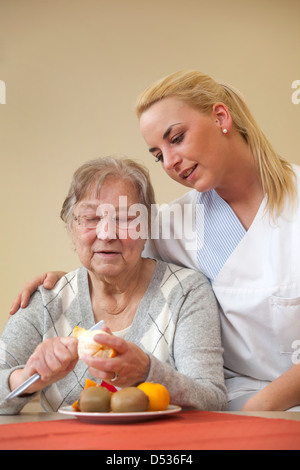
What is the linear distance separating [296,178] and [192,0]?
2.01 m

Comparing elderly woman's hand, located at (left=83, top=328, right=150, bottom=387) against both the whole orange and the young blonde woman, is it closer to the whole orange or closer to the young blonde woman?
the whole orange

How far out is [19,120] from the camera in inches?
121

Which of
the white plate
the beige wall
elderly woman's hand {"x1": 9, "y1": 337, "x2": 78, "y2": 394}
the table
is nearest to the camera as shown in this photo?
the table

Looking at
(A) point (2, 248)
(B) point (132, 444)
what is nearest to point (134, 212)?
(B) point (132, 444)

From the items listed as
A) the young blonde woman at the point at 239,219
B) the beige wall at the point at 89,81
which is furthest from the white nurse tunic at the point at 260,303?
the beige wall at the point at 89,81

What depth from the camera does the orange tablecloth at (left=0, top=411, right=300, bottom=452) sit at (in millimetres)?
785

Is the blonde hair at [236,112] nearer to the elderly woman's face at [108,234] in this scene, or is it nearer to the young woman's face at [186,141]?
the young woman's face at [186,141]

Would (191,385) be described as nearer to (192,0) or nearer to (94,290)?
Answer: (94,290)

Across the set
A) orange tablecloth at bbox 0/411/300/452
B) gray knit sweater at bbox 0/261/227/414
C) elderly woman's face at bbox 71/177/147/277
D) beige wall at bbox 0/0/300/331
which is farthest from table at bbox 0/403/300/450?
beige wall at bbox 0/0/300/331

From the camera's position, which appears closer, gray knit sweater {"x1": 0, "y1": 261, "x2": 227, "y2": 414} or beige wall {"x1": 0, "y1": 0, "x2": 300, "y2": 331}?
gray knit sweater {"x1": 0, "y1": 261, "x2": 227, "y2": 414}

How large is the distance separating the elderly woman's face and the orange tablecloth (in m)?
0.53

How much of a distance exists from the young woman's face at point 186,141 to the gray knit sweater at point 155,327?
0.28 metres

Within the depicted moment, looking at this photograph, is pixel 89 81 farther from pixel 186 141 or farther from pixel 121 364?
pixel 121 364

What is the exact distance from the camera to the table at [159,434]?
30.9 inches
